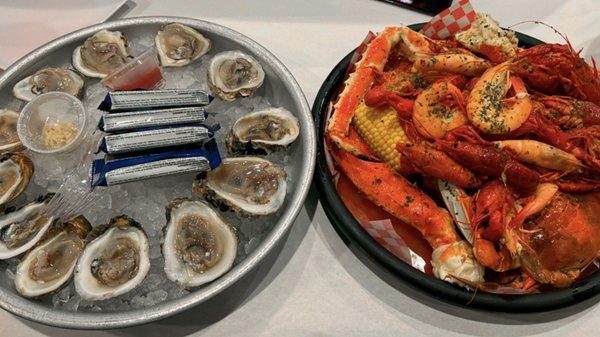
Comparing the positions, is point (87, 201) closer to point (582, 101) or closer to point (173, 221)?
point (173, 221)

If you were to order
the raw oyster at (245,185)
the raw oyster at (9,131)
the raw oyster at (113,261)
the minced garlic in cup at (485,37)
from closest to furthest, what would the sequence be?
the raw oyster at (113,261) < the raw oyster at (245,185) < the raw oyster at (9,131) < the minced garlic in cup at (485,37)

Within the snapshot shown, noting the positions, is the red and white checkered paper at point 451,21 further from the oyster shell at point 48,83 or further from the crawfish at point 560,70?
the oyster shell at point 48,83

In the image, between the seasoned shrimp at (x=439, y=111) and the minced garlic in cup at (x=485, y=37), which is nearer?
the seasoned shrimp at (x=439, y=111)

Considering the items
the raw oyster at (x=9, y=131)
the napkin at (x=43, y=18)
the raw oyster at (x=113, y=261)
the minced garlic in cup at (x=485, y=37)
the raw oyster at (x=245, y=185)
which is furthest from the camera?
the napkin at (x=43, y=18)

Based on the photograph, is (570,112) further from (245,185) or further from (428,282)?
(245,185)

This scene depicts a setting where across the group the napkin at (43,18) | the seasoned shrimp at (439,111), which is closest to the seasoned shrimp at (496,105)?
the seasoned shrimp at (439,111)

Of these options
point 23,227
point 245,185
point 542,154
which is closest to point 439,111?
point 542,154
